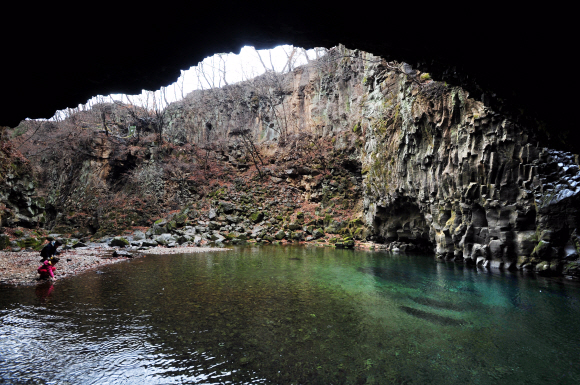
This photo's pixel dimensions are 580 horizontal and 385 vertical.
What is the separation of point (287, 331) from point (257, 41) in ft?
17.4

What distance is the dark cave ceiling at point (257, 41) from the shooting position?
313cm

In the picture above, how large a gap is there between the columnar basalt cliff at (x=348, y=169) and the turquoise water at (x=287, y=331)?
3.29 meters

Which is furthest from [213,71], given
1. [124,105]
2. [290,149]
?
[290,149]

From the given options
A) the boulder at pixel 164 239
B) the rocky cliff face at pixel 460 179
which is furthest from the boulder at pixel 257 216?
the rocky cliff face at pixel 460 179

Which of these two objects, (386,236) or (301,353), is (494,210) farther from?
(301,353)

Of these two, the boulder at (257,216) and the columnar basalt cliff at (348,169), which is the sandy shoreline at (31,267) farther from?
the boulder at (257,216)

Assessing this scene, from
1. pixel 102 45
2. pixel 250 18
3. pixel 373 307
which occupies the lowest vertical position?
pixel 373 307

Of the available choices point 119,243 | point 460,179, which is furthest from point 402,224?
point 119,243

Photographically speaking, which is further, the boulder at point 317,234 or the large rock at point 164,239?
the boulder at point 317,234

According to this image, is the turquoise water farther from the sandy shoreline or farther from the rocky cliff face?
the rocky cliff face

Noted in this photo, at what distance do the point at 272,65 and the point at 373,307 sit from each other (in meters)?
37.3

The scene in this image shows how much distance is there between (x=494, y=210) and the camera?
11445 mm

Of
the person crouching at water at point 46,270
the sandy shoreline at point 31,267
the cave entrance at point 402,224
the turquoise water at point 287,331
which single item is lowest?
the turquoise water at point 287,331

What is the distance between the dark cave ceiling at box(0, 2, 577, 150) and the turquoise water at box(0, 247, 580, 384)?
3.97 metres
